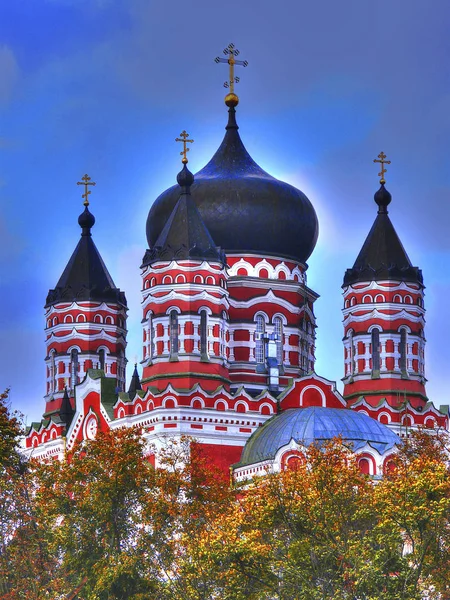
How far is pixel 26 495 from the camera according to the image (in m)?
38.6

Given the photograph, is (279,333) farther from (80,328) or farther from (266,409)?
(80,328)

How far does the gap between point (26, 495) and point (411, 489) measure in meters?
8.98

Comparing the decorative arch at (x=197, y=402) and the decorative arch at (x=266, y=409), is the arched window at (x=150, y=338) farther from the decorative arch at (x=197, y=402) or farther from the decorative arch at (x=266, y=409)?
the decorative arch at (x=266, y=409)

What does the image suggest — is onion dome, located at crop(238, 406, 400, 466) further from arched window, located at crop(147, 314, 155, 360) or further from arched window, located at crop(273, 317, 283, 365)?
arched window, located at crop(273, 317, 283, 365)

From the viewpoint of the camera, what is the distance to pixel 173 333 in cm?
4828

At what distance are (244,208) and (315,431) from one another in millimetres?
8460

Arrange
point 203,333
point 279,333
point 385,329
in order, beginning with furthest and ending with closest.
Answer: point 279,333
point 385,329
point 203,333

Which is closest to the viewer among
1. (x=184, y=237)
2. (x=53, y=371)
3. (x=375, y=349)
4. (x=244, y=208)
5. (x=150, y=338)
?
(x=150, y=338)

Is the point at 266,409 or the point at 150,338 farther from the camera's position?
the point at 150,338

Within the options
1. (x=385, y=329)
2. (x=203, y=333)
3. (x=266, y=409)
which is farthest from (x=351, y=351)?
(x=203, y=333)

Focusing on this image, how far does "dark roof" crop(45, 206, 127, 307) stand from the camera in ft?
179

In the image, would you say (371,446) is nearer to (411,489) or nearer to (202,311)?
(202,311)

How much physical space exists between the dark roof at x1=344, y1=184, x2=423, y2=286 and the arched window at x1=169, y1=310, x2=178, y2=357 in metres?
5.84

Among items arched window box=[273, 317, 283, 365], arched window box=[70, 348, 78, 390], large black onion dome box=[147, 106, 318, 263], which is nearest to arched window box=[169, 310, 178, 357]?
large black onion dome box=[147, 106, 318, 263]
